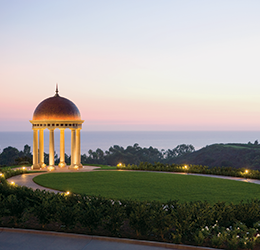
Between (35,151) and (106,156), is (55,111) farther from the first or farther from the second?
(106,156)

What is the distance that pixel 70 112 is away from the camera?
2619 cm

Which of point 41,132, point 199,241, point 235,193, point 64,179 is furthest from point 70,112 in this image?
point 199,241

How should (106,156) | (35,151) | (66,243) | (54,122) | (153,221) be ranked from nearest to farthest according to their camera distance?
(66,243) → (153,221) → (54,122) → (35,151) → (106,156)

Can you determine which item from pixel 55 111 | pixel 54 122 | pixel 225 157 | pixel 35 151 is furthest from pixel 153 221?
pixel 225 157

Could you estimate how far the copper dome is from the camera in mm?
25703

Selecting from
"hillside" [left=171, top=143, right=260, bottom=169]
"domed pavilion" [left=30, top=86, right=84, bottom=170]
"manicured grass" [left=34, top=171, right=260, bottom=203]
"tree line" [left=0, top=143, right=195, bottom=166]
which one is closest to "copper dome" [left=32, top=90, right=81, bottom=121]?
"domed pavilion" [left=30, top=86, right=84, bottom=170]

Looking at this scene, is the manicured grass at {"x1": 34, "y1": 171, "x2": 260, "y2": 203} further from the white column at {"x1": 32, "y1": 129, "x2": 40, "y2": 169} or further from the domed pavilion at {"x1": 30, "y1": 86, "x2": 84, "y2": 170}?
the white column at {"x1": 32, "y1": 129, "x2": 40, "y2": 169}

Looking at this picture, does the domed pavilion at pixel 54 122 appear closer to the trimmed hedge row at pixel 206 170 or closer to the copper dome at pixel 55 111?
the copper dome at pixel 55 111

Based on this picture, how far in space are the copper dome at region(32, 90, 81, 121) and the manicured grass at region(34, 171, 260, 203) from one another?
6662 mm

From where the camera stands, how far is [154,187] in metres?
16.7

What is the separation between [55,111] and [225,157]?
4554 centimetres

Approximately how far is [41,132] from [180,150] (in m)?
58.2

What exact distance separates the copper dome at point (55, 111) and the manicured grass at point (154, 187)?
262 inches

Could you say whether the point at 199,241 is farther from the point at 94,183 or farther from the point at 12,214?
the point at 94,183
